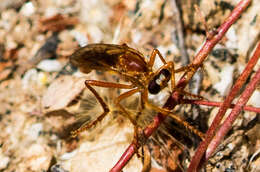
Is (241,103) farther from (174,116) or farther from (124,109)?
(124,109)

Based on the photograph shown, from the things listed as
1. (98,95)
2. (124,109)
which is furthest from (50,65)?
(124,109)

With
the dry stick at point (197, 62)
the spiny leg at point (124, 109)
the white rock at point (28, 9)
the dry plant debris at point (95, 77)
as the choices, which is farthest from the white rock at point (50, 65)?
the dry stick at point (197, 62)

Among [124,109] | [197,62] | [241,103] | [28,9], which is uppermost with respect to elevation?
[28,9]

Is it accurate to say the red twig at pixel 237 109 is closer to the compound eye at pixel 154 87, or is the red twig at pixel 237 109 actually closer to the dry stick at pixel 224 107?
the dry stick at pixel 224 107

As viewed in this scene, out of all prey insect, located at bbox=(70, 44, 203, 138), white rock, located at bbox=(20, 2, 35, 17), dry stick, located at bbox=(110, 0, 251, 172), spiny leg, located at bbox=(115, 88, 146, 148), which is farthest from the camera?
white rock, located at bbox=(20, 2, 35, 17)

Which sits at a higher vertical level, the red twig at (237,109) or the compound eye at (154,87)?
the compound eye at (154,87)

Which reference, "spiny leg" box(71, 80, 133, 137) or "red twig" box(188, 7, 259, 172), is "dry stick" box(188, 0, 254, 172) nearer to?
"red twig" box(188, 7, 259, 172)

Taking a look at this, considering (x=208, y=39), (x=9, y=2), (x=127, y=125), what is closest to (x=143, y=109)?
(x=127, y=125)

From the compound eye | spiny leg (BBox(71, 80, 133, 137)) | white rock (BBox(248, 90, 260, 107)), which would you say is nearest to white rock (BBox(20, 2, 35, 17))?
spiny leg (BBox(71, 80, 133, 137))

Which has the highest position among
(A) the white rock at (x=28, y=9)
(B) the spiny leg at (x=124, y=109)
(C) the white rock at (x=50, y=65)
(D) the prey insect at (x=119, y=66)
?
(A) the white rock at (x=28, y=9)

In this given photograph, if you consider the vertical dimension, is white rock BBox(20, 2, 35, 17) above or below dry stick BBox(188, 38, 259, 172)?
above

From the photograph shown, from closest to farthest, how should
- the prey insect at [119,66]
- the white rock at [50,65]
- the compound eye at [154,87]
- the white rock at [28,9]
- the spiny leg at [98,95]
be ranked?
the compound eye at [154,87] → the prey insect at [119,66] → the spiny leg at [98,95] → the white rock at [50,65] → the white rock at [28,9]

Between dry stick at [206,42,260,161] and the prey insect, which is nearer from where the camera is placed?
dry stick at [206,42,260,161]
